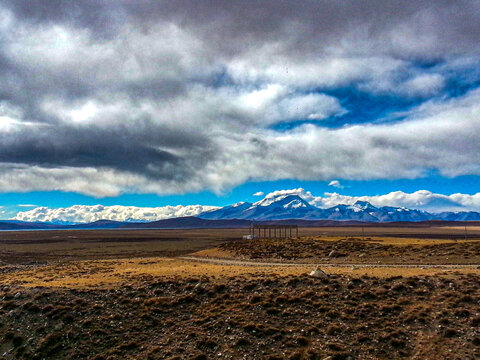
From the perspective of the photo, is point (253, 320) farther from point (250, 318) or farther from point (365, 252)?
point (365, 252)

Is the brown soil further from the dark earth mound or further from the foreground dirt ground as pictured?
the dark earth mound

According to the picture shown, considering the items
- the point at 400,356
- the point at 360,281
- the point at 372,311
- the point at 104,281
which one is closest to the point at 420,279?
the point at 360,281

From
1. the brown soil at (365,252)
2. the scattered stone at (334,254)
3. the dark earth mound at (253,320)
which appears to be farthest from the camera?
the scattered stone at (334,254)

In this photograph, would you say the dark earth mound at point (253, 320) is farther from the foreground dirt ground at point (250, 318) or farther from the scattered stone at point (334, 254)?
the scattered stone at point (334, 254)

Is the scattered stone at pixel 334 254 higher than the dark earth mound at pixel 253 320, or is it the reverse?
the scattered stone at pixel 334 254

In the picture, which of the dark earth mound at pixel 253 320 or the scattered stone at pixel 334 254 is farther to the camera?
the scattered stone at pixel 334 254

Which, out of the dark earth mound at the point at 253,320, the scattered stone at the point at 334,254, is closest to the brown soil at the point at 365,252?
the scattered stone at the point at 334,254

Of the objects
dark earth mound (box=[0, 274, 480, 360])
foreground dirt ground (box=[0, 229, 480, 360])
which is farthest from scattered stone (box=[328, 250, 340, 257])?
dark earth mound (box=[0, 274, 480, 360])

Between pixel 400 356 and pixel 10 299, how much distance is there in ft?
91.7

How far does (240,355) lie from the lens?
20516 mm

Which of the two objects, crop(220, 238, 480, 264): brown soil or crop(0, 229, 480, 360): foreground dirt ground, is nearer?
crop(0, 229, 480, 360): foreground dirt ground

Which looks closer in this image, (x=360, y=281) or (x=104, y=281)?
(x=360, y=281)

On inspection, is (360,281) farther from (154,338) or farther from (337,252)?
(337,252)

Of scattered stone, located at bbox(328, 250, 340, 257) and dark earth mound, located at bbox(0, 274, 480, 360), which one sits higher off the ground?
scattered stone, located at bbox(328, 250, 340, 257)
